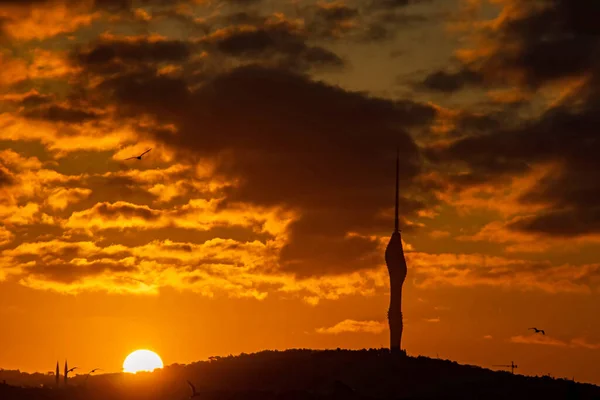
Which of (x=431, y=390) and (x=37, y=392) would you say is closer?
(x=431, y=390)

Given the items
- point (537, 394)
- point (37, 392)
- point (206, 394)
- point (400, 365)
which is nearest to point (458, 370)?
point (400, 365)

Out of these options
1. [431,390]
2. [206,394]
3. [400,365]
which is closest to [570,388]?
[431,390]

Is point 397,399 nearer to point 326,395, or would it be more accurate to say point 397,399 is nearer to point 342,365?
point 326,395

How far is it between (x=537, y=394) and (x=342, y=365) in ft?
131

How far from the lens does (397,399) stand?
17062cm

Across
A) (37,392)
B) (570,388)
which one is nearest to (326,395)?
(570,388)

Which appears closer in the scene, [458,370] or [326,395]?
[326,395]

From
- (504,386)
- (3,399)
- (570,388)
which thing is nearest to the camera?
(570,388)

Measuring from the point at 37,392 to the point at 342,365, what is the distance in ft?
173

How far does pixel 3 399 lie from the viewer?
19238 centimetres

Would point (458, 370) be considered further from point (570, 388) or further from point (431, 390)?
point (570, 388)

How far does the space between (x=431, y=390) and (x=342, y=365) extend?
79.4ft

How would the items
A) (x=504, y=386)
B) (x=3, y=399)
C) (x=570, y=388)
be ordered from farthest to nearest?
1. (x=3, y=399)
2. (x=504, y=386)
3. (x=570, y=388)

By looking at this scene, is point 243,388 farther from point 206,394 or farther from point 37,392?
point 37,392
